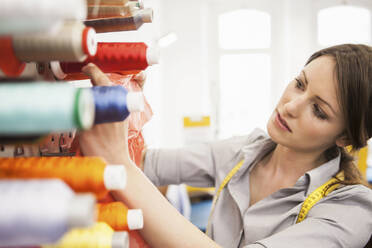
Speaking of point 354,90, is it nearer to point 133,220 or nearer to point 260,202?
point 260,202

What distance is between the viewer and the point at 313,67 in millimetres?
830

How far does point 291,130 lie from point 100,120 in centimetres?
66

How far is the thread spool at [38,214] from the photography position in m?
0.20

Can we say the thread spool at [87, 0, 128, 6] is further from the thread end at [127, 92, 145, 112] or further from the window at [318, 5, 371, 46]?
the window at [318, 5, 371, 46]

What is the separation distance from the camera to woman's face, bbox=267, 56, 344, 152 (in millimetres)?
783

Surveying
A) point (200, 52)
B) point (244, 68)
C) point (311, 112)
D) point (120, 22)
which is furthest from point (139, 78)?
point (244, 68)

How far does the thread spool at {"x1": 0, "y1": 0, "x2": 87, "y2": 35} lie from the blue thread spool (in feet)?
0.28

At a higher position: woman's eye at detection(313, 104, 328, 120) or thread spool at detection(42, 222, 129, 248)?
thread spool at detection(42, 222, 129, 248)

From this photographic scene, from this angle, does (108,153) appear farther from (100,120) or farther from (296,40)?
(296,40)

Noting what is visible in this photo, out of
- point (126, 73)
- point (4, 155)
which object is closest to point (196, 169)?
point (126, 73)

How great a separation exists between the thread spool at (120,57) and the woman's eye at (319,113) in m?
0.56

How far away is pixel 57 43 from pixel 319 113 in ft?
2.40

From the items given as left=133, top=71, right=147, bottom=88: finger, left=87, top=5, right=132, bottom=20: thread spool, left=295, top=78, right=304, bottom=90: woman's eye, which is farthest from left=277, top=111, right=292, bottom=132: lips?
left=87, top=5, right=132, bottom=20: thread spool

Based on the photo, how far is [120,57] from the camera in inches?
15.7
